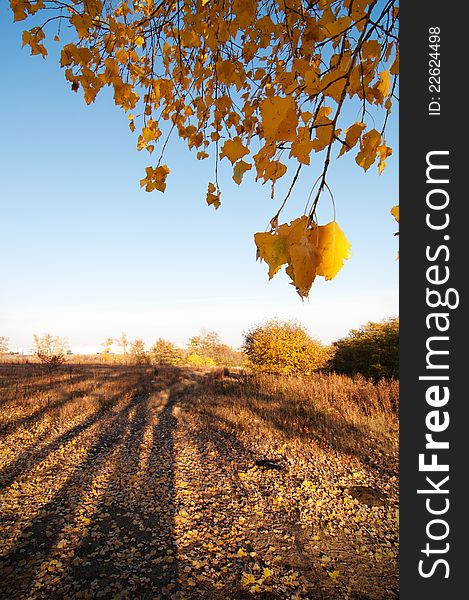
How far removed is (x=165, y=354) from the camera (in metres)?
24.0

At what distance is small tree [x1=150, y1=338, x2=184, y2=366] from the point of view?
77.7ft

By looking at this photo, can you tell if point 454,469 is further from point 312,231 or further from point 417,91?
point 417,91

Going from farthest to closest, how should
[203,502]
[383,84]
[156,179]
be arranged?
[203,502] < [156,179] < [383,84]

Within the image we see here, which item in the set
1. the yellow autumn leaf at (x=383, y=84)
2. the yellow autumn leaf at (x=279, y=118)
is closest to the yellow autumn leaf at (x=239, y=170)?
the yellow autumn leaf at (x=279, y=118)

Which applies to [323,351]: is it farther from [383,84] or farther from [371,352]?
[383,84]

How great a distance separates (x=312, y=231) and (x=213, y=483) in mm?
4162

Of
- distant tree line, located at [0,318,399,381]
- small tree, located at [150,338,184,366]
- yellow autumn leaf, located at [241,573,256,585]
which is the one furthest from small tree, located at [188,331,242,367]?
yellow autumn leaf, located at [241,573,256,585]

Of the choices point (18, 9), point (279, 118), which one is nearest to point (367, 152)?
point (279, 118)

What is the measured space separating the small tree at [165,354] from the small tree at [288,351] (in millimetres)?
13437

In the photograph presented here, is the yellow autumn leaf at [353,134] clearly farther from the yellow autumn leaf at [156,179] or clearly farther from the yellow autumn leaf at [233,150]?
the yellow autumn leaf at [156,179]

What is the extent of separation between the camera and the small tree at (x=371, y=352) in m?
9.62

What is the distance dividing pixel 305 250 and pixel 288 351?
35.1 feet

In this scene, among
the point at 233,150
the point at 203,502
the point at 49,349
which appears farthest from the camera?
the point at 49,349

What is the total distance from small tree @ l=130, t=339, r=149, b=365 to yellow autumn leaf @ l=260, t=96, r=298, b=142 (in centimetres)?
2341
